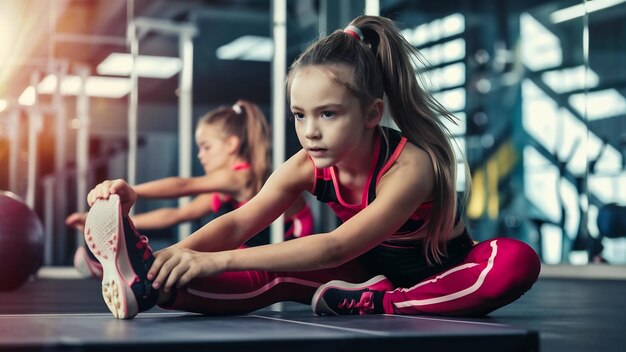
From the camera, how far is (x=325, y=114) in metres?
1.55

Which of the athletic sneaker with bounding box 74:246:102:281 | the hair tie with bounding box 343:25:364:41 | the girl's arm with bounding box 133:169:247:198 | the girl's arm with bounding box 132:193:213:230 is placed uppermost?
the hair tie with bounding box 343:25:364:41

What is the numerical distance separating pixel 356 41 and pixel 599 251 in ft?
11.0

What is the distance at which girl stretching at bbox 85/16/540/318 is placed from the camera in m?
1.45

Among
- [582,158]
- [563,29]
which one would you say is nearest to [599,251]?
[582,158]

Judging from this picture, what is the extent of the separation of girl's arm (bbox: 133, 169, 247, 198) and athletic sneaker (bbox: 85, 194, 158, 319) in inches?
61.2

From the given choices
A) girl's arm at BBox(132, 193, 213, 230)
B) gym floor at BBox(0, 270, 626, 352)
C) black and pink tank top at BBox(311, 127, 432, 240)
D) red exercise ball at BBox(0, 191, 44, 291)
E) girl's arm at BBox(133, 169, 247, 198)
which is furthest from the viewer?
girl's arm at BBox(132, 193, 213, 230)

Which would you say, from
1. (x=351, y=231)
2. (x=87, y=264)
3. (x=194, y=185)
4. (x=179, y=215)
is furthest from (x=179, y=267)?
(x=179, y=215)

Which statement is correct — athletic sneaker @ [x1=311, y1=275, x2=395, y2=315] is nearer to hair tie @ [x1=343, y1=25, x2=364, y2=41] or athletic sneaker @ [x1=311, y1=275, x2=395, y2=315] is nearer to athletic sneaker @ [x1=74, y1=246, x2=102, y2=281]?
hair tie @ [x1=343, y1=25, x2=364, y2=41]

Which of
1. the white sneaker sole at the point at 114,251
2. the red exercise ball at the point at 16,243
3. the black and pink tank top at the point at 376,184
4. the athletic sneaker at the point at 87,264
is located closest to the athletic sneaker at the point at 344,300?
the black and pink tank top at the point at 376,184

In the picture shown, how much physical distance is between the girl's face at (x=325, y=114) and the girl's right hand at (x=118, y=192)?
1.11ft

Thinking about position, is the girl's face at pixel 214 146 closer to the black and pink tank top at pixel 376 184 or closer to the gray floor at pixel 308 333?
the black and pink tank top at pixel 376 184

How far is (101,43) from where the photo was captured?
18.5 ft

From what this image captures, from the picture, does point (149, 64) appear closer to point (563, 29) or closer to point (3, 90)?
point (3, 90)

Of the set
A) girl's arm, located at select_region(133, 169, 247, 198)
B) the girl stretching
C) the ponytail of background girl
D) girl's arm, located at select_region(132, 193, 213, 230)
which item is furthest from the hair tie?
girl's arm, located at select_region(132, 193, 213, 230)
